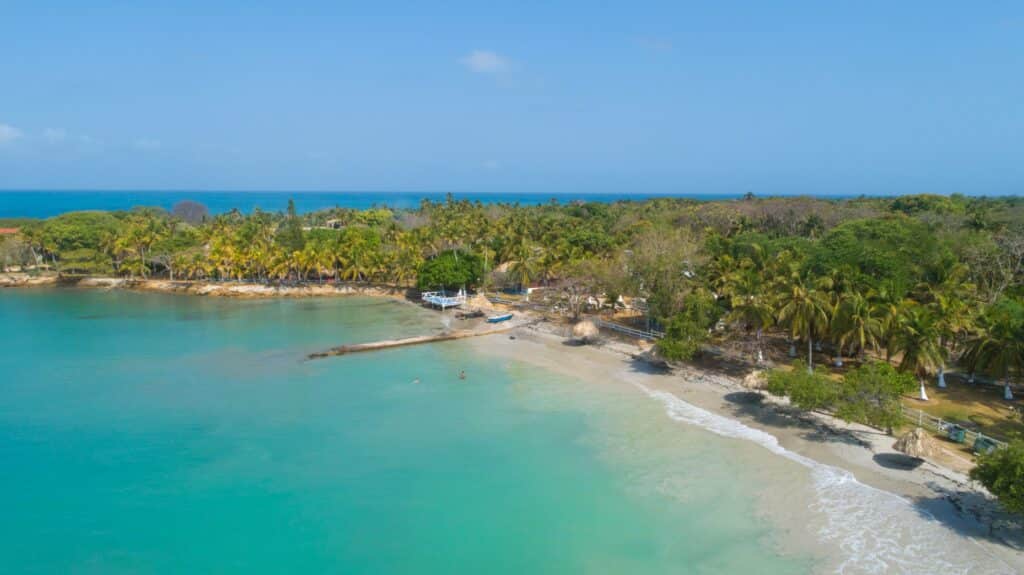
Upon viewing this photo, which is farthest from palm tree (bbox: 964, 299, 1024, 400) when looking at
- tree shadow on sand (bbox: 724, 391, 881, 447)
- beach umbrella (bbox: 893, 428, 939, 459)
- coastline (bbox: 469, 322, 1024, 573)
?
tree shadow on sand (bbox: 724, 391, 881, 447)

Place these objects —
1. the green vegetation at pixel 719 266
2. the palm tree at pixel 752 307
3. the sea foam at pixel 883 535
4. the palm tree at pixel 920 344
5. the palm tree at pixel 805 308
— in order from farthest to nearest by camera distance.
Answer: the palm tree at pixel 752 307, the palm tree at pixel 805 308, the green vegetation at pixel 719 266, the palm tree at pixel 920 344, the sea foam at pixel 883 535

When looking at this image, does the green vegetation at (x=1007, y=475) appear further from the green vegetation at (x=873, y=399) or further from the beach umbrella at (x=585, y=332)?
the beach umbrella at (x=585, y=332)

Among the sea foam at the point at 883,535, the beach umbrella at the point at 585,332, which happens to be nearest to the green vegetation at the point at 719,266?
the beach umbrella at the point at 585,332

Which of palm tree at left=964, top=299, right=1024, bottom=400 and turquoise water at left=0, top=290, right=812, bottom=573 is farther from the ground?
palm tree at left=964, top=299, right=1024, bottom=400

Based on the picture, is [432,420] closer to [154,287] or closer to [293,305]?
[293,305]

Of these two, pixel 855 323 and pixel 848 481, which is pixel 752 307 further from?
pixel 848 481

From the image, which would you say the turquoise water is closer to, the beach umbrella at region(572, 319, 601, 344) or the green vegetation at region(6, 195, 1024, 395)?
the beach umbrella at region(572, 319, 601, 344)

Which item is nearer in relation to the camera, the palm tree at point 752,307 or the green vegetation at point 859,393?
the green vegetation at point 859,393
